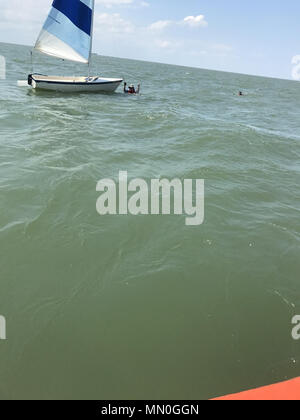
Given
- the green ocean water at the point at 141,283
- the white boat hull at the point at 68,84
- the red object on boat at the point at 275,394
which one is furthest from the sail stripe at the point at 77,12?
the red object on boat at the point at 275,394

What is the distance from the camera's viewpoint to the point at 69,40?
27594mm

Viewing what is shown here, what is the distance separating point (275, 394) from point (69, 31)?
3205 cm

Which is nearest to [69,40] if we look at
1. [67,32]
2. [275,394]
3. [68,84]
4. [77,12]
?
[67,32]

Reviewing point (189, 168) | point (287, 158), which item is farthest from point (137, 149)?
point (287, 158)

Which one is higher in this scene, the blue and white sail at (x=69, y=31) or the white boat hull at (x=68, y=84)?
the blue and white sail at (x=69, y=31)

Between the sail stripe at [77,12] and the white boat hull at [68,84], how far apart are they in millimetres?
4719

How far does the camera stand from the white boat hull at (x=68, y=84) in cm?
2620

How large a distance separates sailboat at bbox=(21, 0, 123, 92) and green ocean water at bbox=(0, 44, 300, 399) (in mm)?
15935

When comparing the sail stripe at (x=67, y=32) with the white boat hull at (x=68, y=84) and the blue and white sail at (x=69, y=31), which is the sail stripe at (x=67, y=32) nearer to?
the blue and white sail at (x=69, y=31)

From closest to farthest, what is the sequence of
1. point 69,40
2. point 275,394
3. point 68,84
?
1. point 275,394
2. point 68,84
3. point 69,40

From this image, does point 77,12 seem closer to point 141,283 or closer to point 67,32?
point 67,32

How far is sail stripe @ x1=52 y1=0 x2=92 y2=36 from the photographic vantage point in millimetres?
26297

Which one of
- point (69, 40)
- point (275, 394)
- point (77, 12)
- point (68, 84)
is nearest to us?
point (275, 394)

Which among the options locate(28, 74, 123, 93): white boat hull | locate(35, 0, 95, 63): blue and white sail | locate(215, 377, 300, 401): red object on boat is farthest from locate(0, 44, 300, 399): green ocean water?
locate(35, 0, 95, 63): blue and white sail
